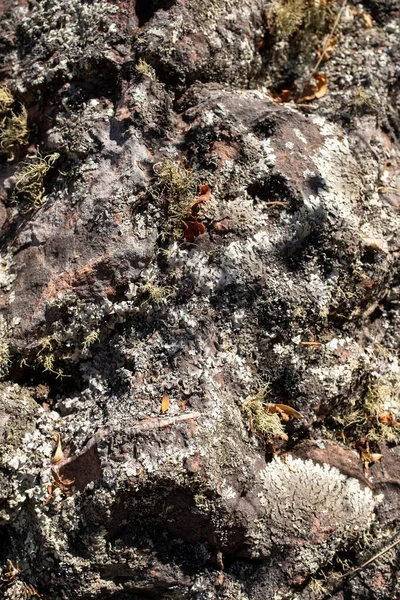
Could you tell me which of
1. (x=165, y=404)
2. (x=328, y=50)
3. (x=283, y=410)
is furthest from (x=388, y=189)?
(x=165, y=404)

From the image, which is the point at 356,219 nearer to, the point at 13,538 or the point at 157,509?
the point at 157,509

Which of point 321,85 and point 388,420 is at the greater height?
point 321,85

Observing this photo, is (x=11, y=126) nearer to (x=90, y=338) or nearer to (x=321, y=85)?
(x=90, y=338)

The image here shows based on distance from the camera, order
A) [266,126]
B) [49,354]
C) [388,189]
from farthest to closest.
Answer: [388,189], [266,126], [49,354]

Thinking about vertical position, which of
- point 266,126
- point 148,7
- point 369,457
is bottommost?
point 369,457

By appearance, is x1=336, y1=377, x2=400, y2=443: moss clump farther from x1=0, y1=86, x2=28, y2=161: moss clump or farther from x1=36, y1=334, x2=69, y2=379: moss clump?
x1=0, y1=86, x2=28, y2=161: moss clump

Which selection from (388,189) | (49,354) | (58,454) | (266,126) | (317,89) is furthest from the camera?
(317,89)

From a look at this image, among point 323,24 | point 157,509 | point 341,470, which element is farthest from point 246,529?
point 323,24

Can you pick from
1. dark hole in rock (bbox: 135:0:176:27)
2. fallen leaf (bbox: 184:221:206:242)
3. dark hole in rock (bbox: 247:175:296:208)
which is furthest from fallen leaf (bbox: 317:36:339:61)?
fallen leaf (bbox: 184:221:206:242)

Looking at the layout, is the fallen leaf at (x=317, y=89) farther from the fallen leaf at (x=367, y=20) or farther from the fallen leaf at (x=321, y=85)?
the fallen leaf at (x=367, y=20)
